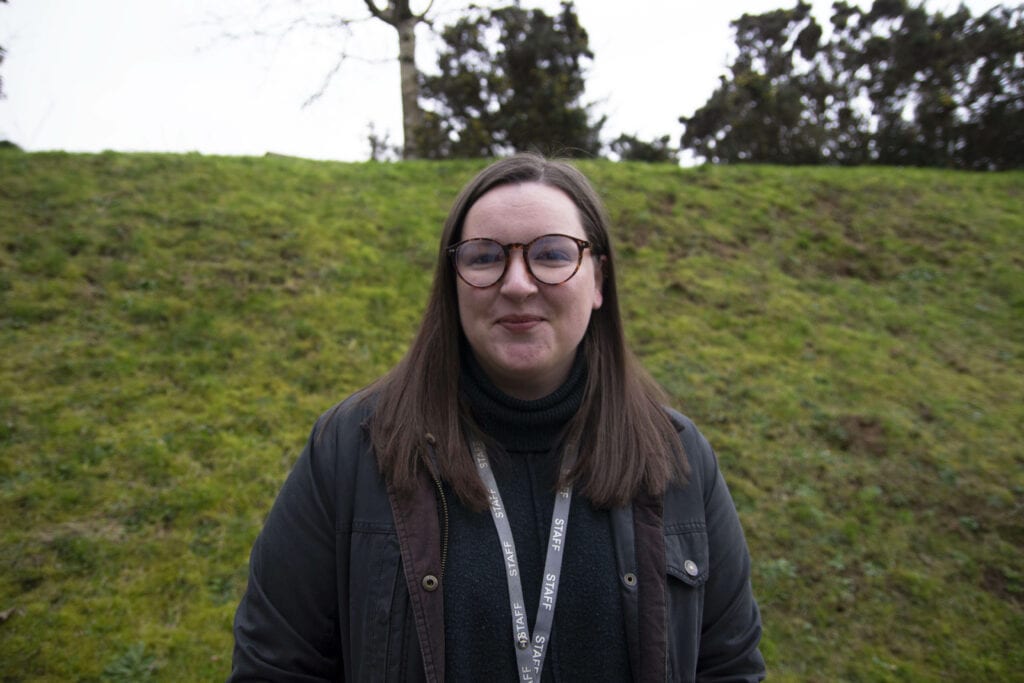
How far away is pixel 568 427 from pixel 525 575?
0.45 metres

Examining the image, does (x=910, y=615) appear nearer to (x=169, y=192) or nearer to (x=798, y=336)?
(x=798, y=336)

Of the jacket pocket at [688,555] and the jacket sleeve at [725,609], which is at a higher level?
the jacket pocket at [688,555]

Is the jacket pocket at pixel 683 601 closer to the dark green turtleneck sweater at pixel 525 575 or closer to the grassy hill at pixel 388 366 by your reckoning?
the dark green turtleneck sweater at pixel 525 575

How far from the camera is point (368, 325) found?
6.23 m

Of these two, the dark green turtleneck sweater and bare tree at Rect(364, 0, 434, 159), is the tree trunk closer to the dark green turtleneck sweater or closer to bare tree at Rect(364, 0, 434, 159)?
bare tree at Rect(364, 0, 434, 159)

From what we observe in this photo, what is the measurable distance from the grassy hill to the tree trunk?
3246mm

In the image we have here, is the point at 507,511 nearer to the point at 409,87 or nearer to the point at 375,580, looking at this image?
the point at 375,580

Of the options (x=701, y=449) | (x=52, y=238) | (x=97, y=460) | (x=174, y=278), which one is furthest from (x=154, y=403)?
(x=701, y=449)

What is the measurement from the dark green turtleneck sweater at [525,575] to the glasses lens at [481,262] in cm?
32

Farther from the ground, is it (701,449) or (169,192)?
(169,192)

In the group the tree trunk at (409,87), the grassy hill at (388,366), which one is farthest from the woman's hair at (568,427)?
the tree trunk at (409,87)

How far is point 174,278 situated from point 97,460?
8.75ft

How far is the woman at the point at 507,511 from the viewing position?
5.02 ft

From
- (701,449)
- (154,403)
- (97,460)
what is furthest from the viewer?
(154,403)
